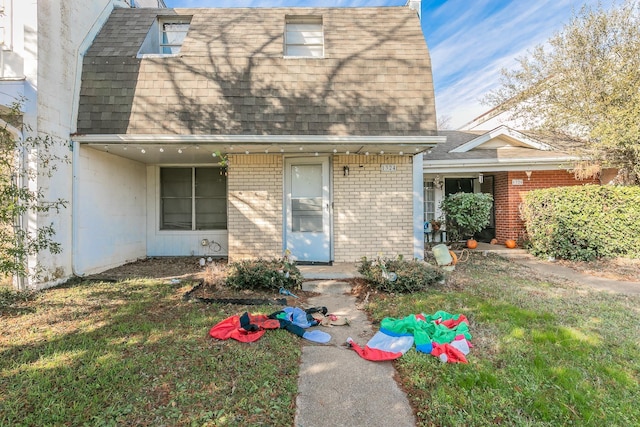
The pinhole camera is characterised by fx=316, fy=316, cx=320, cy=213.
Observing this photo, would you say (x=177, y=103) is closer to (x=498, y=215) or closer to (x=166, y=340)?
(x=166, y=340)

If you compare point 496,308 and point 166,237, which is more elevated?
point 166,237

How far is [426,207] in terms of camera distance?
37.3ft

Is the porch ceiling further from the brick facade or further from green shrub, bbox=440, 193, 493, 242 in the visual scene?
green shrub, bbox=440, 193, 493, 242

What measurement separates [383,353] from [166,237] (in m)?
7.48

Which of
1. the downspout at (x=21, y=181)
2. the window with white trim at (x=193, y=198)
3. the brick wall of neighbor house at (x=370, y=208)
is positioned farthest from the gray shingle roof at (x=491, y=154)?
the downspout at (x=21, y=181)

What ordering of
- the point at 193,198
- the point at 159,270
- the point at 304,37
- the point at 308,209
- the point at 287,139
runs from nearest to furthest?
1. the point at 287,139
2. the point at 159,270
3. the point at 308,209
4. the point at 304,37
5. the point at 193,198

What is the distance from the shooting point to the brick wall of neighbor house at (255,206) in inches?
287

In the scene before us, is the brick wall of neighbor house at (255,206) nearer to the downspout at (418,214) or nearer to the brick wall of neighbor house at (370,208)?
the brick wall of neighbor house at (370,208)

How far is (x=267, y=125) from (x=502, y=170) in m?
7.55

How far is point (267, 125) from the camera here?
6344 mm

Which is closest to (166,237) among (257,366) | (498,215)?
(257,366)

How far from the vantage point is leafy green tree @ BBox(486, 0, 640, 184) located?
7562 mm

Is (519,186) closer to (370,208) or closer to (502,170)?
(502,170)

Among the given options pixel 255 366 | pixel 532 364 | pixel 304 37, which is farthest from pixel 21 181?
pixel 532 364
